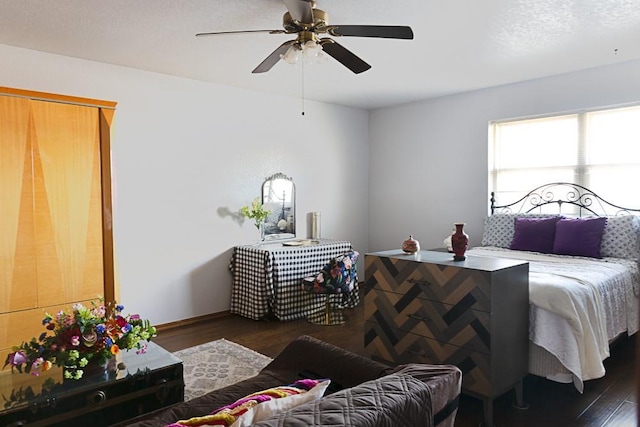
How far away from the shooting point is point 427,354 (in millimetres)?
2791

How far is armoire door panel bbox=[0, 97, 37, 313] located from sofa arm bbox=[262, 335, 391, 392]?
201cm

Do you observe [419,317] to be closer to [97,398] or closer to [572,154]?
[97,398]

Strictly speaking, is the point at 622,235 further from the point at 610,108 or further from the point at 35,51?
the point at 35,51

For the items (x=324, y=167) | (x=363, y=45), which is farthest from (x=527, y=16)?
(x=324, y=167)

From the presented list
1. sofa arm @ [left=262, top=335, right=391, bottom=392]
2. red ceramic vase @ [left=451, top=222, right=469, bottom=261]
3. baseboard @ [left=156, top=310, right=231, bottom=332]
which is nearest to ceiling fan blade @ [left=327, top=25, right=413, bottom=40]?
red ceramic vase @ [left=451, top=222, right=469, bottom=261]

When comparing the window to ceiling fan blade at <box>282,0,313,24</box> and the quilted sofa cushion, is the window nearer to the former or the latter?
ceiling fan blade at <box>282,0,313,24</box>

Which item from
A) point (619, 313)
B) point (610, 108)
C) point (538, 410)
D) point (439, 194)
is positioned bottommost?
point (538, 410)

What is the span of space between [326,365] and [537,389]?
1.81 m

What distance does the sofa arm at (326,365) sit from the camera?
6.00ft

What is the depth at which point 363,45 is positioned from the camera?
11.8 feet

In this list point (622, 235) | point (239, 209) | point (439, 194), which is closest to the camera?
point (622, 235)

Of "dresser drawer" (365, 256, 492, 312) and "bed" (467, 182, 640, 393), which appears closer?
"dresser drawer" (365, 256, 492, 312)

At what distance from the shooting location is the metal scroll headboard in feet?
14.3

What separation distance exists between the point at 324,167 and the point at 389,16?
10.1 feet
